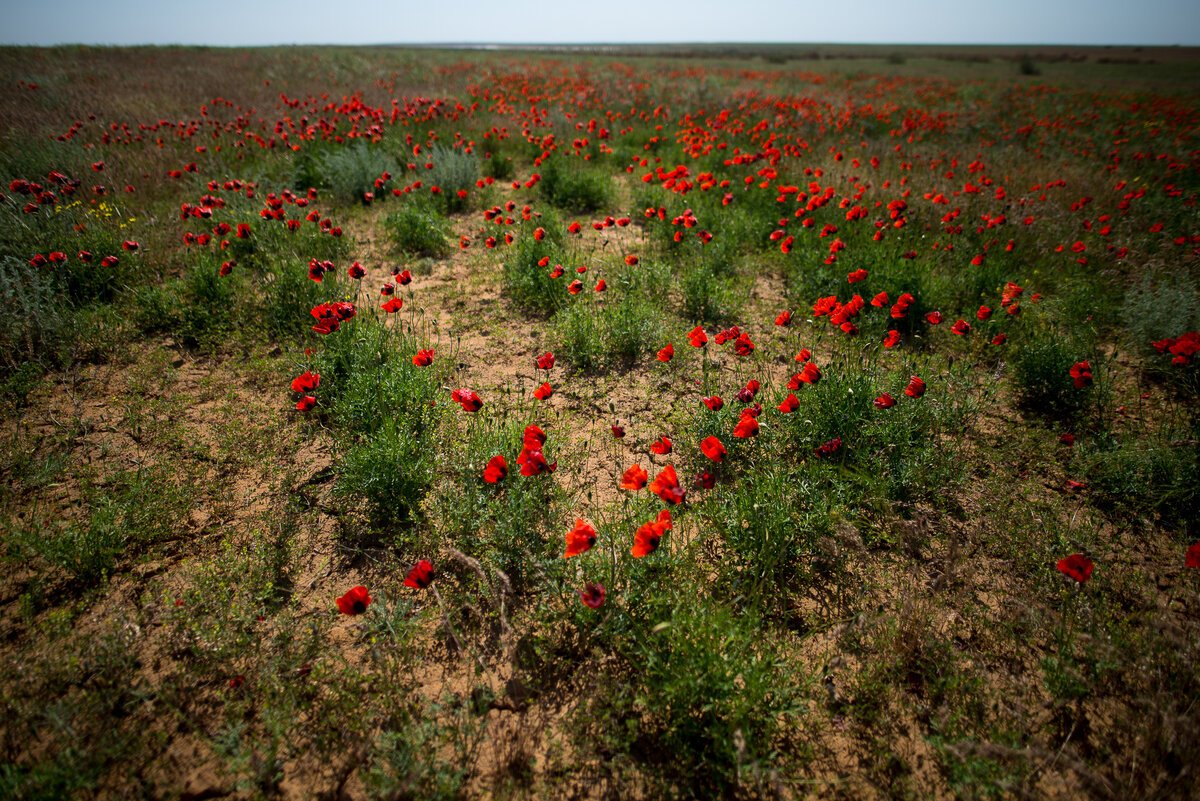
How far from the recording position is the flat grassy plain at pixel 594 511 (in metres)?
2.01

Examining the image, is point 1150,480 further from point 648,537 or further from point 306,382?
point 306,382

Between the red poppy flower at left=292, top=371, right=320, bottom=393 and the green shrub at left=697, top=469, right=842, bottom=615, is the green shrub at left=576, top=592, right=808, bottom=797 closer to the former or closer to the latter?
the green shrub at left=697, top=469, right=842, bottom=615

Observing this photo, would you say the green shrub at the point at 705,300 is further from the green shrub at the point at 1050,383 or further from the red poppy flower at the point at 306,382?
the red poppy flower at the point at 306,382

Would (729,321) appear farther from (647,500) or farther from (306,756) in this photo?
(306,756)

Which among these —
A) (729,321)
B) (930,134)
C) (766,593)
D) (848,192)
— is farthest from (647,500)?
(930,134)

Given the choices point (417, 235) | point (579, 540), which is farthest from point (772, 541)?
point (417, 235)

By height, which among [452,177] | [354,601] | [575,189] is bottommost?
[354,601]

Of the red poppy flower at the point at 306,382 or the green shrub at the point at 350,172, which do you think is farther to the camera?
the green shrub at the point at 350,172

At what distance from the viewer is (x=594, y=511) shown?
9.99 ft

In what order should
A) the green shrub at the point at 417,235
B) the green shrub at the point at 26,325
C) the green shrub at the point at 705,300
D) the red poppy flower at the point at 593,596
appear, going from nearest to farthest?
the red poppy flower at the point at 593,596, the green shrub at the point at 26,325, the green shrub at the point at 705,300, the green shrub at the point at 417,235

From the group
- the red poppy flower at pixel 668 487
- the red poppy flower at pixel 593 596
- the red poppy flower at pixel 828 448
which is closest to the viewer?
the red poppy flower at pixel 593 596

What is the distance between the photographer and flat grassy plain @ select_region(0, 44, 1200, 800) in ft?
6.59

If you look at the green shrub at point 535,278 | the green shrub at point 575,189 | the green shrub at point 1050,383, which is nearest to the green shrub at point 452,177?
the green shrub at point 575,189

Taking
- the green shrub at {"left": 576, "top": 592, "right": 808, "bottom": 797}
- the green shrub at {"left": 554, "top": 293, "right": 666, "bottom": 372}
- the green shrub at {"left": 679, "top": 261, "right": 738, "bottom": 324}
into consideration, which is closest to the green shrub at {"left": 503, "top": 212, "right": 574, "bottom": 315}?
the green shrub at {"left": 554, "top": 293, "right": 666, "bottom": 372}
